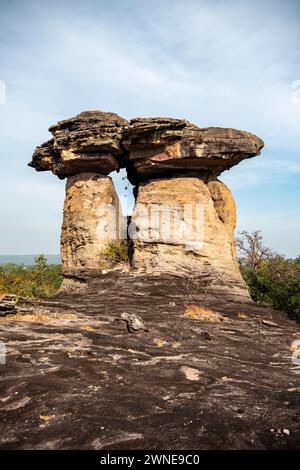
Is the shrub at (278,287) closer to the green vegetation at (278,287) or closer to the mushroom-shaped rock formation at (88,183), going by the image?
the green vegetation at (278,287)

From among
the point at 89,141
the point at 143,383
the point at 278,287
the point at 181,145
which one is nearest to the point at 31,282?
the point at 89,141

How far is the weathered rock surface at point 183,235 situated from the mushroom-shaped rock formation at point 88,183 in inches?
77.2

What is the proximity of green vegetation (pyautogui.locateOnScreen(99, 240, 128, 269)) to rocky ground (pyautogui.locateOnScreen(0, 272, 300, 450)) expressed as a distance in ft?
25.6

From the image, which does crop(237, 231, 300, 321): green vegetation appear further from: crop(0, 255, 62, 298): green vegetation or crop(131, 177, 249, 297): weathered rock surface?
crop(0, 255, 62, 298): green vegetation

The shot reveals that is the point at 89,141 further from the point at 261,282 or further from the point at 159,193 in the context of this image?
the point at 261,282

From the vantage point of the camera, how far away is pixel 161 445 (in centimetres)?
493

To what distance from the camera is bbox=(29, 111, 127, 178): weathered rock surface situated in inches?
912

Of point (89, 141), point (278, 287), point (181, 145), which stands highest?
point (89, 141)

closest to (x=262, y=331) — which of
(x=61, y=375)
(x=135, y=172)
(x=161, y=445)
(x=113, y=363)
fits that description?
(x=113, y=363)

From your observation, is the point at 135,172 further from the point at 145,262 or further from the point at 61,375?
the point at 61,375

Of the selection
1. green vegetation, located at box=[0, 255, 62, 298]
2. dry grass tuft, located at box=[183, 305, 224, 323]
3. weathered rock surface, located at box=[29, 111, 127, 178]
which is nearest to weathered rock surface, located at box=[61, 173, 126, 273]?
weathered rock surface, located at box=[29, 111, 127, 178]

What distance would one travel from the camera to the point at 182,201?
77.7 feet

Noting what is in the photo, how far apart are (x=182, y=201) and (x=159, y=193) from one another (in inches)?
60.7

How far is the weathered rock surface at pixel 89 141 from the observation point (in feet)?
76.0
